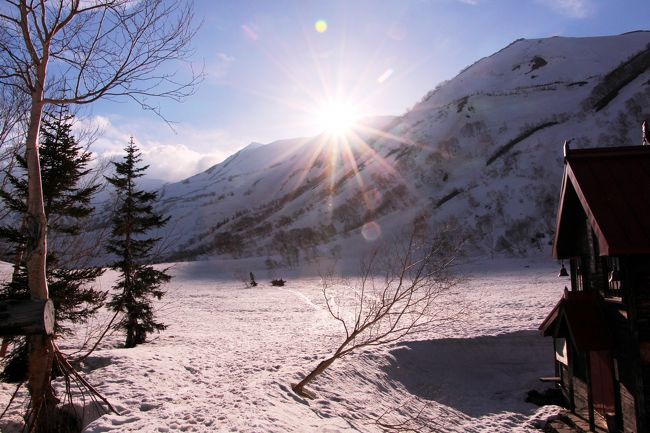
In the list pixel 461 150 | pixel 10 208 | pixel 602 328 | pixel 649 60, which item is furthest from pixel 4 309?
pixel 649 60

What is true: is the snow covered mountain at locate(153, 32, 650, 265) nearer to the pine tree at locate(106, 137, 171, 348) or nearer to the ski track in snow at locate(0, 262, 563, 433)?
the ski track in snow at locate(0, 262, 563, 433)

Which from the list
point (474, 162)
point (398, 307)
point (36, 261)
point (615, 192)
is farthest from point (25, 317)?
point (474, 162)

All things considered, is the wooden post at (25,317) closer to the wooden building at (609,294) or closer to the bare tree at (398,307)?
the bare tree at (398,307)

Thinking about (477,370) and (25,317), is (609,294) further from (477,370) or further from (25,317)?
(25,317)

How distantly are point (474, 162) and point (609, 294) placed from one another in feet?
170

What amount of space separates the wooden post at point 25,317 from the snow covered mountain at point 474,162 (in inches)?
1393

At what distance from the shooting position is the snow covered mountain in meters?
47.0

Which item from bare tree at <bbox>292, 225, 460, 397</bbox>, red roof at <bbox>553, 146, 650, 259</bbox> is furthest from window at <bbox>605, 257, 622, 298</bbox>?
bare tree at <bbox>292, 225, 460, 397</bbox>

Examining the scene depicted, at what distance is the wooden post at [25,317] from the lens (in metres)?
4.93

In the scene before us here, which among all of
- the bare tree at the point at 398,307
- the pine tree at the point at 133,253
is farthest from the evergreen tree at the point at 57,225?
the bare tree at the point at 398,307

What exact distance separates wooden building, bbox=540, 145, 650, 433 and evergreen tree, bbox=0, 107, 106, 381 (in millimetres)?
10212

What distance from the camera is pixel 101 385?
332 inches

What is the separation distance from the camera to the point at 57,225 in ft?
34.4

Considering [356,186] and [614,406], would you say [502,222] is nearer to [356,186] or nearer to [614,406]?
[356,186]
